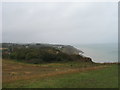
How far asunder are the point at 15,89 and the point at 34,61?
84.6 feet

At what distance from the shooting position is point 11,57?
42.8 meters

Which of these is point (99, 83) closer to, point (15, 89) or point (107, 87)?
point (107, 87)

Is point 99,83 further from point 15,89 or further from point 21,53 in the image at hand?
point 21,53

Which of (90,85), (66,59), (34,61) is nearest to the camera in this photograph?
(90,85)

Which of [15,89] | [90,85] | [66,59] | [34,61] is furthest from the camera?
[66,59]

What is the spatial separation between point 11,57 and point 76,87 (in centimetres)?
3253

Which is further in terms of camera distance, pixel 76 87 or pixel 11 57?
pixel 11 57

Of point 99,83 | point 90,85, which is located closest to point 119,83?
point 99,83

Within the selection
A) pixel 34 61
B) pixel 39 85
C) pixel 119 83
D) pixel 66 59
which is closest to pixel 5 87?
pixel 39 85

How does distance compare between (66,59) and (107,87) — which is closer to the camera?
(107,87)

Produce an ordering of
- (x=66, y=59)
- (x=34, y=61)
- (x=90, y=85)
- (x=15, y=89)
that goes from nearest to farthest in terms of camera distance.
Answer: (x=15, y=89)
(x=90, y=85)
(x=34, y=61)
(x=66, y=59)

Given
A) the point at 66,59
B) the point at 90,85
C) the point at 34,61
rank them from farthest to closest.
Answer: the point at 66,59 → the point at 34,61 → the point at 90,85

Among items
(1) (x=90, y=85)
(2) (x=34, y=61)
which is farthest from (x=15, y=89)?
(2) (x=34, y=61)

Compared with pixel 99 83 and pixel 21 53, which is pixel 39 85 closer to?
pixel 99 83
